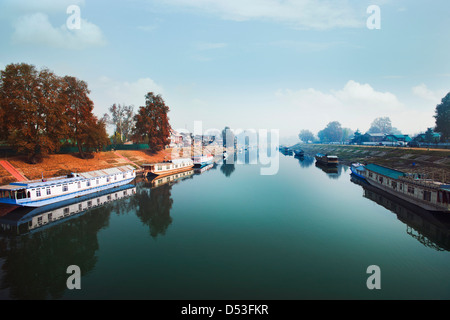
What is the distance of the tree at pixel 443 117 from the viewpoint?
92.6 meters

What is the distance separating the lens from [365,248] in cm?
2359

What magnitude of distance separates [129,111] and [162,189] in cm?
7892

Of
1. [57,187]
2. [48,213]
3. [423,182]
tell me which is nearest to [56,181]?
[57,187]

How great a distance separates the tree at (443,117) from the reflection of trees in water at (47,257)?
439 feet

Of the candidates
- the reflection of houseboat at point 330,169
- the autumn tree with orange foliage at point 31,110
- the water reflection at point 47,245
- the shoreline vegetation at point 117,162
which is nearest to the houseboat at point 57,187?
the water reflection at point 47,245

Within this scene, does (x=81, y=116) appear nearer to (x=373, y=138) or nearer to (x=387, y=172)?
(x=387, y=172)

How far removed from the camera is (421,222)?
3156 centimetres

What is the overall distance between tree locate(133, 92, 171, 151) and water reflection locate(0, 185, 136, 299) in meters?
57.2

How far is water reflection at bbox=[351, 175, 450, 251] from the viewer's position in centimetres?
2566

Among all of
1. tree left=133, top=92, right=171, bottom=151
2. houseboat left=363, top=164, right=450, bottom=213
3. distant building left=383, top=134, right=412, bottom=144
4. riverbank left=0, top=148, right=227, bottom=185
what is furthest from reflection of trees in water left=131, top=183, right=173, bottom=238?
distant building left=383, top=134, right=412, bottom=144

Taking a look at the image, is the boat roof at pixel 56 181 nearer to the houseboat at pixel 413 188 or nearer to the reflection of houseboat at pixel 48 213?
the reflection of houseboat at pixel 48 213
